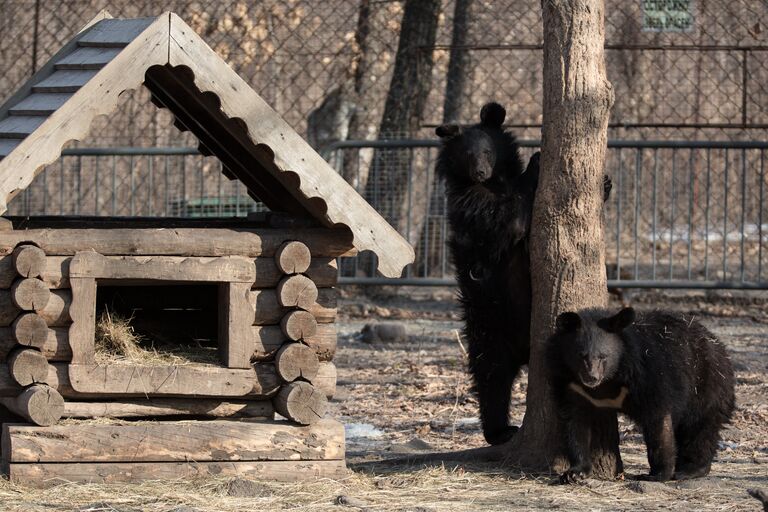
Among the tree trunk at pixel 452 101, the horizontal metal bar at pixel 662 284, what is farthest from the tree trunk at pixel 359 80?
the horizontal metal bar at pixel 662 284

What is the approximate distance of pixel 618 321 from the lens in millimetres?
5691

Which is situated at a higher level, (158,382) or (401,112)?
(401,112)

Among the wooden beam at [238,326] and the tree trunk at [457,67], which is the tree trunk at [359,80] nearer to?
the tree trunk at [457,67]

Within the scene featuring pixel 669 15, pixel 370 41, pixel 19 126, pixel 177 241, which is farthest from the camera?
pixel 370 41

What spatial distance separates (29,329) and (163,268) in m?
0.71

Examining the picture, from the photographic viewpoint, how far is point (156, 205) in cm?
1354

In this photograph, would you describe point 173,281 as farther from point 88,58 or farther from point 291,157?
point 88,58

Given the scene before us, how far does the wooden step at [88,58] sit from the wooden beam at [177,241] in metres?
0.82

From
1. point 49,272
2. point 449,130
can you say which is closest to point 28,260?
point 49,272

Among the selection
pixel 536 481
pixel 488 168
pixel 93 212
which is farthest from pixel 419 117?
pixel 536 481

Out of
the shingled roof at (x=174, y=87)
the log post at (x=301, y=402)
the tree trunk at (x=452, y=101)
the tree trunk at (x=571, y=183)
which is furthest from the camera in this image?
the tree trunk at (x=452, y=101)

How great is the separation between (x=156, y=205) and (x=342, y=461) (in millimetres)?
8219

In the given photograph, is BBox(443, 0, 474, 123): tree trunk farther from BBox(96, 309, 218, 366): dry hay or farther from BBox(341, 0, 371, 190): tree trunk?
BBox(96, 309, 218, 366): dry hay

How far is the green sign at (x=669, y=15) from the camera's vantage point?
516 inches
